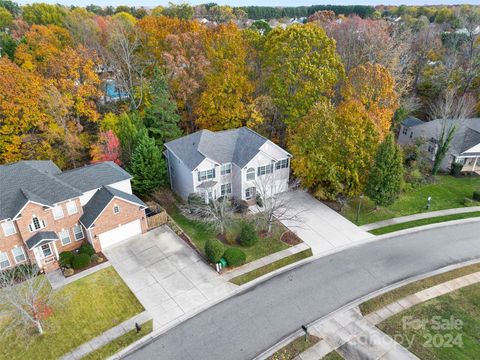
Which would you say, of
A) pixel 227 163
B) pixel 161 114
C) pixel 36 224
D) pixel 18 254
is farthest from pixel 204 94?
pixel 18 254

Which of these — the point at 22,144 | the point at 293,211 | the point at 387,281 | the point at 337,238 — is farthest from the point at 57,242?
the point at 387,281

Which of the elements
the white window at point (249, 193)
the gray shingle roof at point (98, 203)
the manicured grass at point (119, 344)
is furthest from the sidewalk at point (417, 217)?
the gray shingle roof at point (98, 203)

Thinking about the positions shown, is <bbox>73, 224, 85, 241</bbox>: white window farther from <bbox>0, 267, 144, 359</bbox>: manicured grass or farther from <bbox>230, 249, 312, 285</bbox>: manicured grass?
<bbox>230, 249, 312, 285</bbox>: manicured grass

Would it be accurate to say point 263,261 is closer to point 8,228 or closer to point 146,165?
point 146,165

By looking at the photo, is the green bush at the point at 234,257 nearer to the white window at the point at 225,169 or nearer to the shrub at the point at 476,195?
the white window at the point at 225,169

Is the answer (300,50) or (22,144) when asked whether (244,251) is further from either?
(22,144)

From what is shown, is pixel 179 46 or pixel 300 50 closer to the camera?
pixel 300 50

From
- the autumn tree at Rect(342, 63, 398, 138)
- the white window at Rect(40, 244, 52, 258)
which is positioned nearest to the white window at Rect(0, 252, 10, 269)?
the white window at Rect(40, 244, 52, 258)

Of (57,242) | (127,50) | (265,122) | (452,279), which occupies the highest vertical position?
(127,50)
